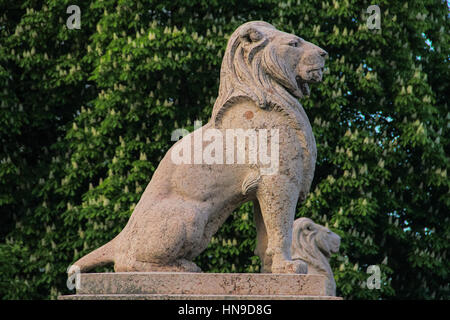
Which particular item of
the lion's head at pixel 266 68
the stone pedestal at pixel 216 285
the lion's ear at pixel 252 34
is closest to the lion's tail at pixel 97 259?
the stone pedestal at pixel 216 285

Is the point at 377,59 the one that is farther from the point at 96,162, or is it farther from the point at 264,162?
the point at 264,162

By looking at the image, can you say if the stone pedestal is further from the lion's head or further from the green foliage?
the green foliage

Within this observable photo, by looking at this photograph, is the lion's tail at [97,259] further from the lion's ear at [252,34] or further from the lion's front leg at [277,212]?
the lion's ear at [252,34]

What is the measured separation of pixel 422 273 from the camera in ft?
57.1

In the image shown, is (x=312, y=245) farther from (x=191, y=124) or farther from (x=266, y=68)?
(x=191, y=124)

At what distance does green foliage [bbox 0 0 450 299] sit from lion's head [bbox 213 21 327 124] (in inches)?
271

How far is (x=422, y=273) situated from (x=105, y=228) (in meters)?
6.39

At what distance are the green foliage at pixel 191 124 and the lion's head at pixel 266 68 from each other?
6892 mm

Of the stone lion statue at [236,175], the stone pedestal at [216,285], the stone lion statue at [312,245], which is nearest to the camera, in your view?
the stone pedestal at [216,285]

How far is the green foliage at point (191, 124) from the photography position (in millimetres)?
15477

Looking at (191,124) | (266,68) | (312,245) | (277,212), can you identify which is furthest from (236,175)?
(191,124)

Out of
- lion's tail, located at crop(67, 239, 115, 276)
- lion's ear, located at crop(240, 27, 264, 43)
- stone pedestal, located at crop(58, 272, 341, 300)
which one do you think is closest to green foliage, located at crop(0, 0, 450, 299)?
lion's tail, located at crop(67, 239, 115, 276)

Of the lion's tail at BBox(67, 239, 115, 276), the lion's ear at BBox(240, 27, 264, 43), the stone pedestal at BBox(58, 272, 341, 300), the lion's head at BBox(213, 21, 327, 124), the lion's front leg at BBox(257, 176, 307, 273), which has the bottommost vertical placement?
the stone pedestal at BBox(58, 272, 341, 300)

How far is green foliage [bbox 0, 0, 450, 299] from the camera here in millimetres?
15477
